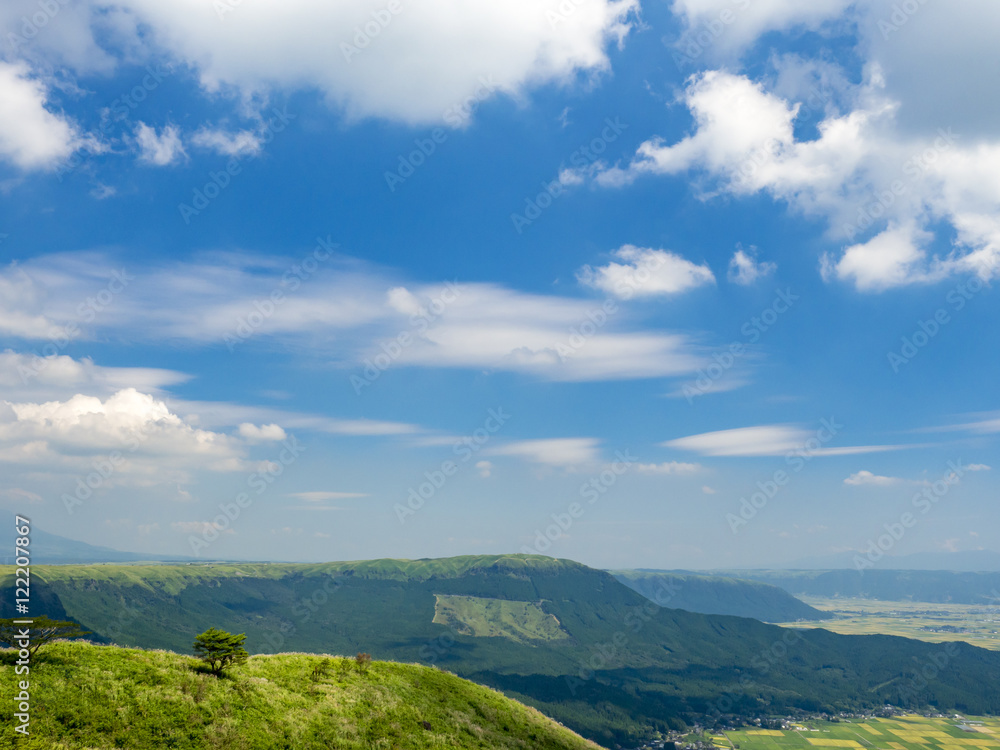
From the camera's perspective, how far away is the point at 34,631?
4291cm

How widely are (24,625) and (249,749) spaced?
67.9 ft

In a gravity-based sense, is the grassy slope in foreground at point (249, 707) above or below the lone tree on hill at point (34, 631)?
below

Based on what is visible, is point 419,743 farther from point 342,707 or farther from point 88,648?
point 88,648

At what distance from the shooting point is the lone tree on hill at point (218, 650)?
54906 mm

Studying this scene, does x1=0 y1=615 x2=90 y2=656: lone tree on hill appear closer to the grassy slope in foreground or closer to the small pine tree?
the grassy slope in foreground

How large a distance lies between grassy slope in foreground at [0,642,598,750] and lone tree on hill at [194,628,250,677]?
154cm

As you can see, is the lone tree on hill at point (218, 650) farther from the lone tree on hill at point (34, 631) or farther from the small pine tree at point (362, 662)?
the small pine tree at point (362, 662)

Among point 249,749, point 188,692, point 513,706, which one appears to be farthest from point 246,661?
point 513,706

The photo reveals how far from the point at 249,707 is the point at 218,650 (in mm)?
6531

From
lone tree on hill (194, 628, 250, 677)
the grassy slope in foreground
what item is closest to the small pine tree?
the grassy slope in foreground

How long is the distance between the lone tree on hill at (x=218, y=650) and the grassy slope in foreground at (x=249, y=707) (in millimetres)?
1539

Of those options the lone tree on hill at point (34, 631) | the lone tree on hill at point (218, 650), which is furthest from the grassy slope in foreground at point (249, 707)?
the lone tree on hill at point (34, 631)

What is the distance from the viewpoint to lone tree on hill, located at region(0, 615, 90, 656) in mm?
41406

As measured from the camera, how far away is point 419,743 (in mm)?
58750
